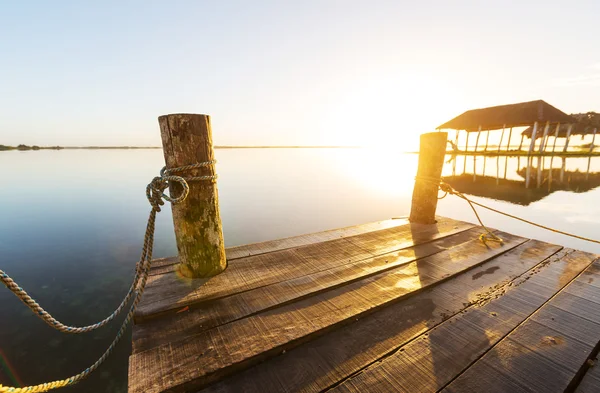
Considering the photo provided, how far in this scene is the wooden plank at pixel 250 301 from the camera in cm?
187

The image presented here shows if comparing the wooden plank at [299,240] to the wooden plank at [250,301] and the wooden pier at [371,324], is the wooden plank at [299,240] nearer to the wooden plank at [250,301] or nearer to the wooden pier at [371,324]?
the wooden pier at [371,324]

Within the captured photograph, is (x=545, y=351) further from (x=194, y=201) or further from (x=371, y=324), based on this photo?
(x=194, y=201)

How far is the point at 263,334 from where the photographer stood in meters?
1.85

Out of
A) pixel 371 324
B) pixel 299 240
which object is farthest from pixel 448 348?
pixel 299 240

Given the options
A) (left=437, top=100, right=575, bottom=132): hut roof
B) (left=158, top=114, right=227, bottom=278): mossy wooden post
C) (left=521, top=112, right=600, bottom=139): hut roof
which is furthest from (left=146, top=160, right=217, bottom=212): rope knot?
(left=521, top=112, right=600, bottom=139): hut roof

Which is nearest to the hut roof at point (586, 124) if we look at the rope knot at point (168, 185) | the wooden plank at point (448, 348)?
Answer: the wooden plank at point (448, 348)

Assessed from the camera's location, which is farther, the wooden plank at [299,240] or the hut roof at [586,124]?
the hut roof at [586,124]

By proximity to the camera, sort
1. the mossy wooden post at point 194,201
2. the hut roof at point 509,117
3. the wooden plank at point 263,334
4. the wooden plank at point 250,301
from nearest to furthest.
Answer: the wooden plank at point 263,334 < the wooden plank at point 250,301 < the mossy wooden post at point 194,201 < the hut roof at point 509,117

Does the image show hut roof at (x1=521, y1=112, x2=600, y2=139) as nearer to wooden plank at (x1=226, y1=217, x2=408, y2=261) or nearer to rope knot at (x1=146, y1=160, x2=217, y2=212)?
wooden plank at (x1=226, y1=217, x2=408, y2=261)

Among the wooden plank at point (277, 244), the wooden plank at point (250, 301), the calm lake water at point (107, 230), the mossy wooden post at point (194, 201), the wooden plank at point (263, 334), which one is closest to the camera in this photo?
the wooden plank at point (263, 334)

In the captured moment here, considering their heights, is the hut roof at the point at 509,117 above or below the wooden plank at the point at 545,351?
above

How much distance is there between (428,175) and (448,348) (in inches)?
131

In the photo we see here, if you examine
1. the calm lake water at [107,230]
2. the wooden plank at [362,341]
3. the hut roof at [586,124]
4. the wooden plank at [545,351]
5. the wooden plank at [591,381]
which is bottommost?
the calm lake water at [107,230]

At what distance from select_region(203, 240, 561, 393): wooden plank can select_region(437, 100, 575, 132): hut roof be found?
33584 mm
